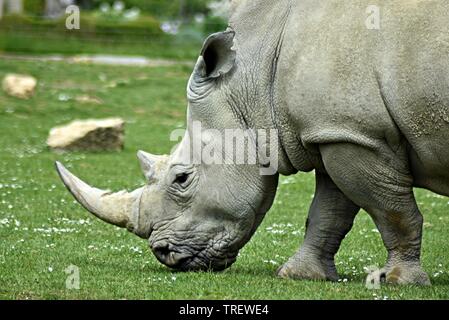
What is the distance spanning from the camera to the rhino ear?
8.87 meters

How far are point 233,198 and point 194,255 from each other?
58 centimetres

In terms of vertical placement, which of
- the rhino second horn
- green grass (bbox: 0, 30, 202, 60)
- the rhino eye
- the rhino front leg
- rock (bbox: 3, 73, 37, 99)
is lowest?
the rhino front leg

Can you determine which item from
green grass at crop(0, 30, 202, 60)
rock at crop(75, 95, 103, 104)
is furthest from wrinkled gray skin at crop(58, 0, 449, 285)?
green grass at crop(0, 30, 202, 60)

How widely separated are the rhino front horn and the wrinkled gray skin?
0.01 m

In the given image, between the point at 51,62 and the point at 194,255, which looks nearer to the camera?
the point at 194,255

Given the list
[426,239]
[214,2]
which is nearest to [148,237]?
[426,239]

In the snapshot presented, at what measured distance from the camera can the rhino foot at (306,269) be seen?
9383 millimetres

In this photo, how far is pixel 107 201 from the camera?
952 cm

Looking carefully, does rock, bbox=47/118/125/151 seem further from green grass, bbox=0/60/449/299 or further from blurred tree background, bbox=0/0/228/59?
blurred tree background, bbox=0/0/228/59

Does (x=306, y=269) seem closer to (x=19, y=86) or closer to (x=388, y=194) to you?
(x=388, y=194)

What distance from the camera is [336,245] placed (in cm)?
961

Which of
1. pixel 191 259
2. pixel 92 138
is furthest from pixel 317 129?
pixel 92 138
